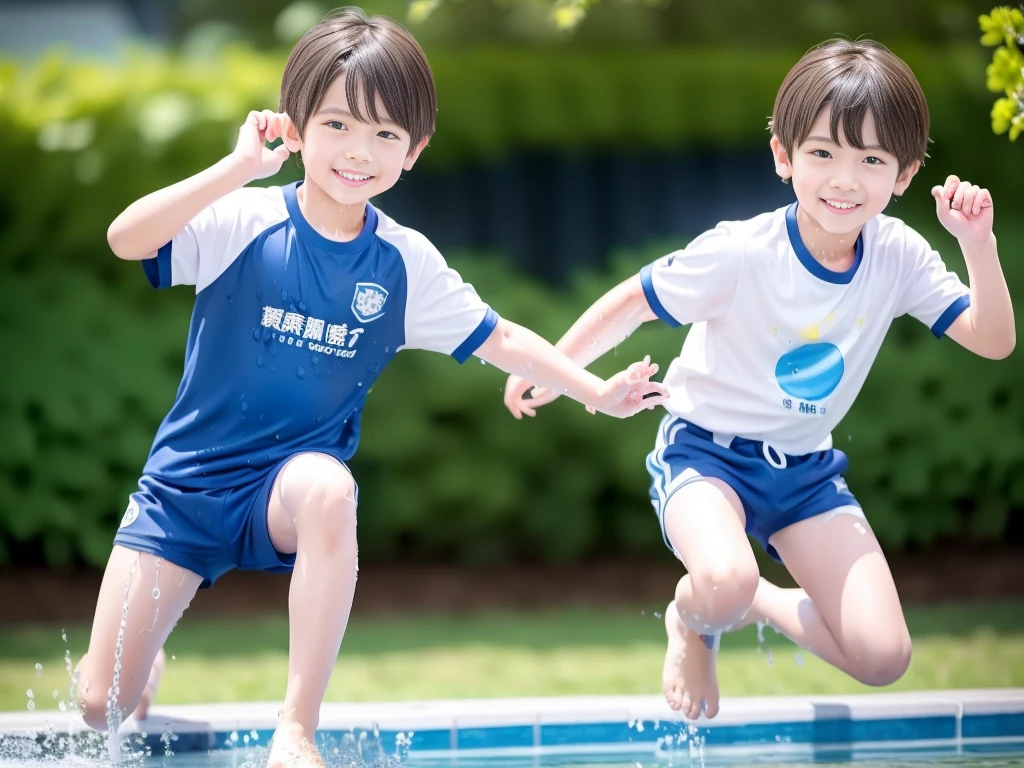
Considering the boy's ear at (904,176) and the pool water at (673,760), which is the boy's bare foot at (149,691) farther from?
the boy's ear at (904,176)

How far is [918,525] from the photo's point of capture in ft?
25.1

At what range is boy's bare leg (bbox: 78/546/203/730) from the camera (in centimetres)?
370

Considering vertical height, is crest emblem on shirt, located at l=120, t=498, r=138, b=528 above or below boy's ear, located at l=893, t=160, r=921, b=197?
below

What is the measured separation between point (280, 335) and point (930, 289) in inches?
74.6

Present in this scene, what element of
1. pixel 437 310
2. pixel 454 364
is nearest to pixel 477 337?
pixel 437 310

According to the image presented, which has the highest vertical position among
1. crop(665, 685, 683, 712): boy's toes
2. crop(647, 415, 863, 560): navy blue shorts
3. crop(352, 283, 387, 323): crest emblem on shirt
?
crop(352, 283, 387, 323): crest emblem on shirt

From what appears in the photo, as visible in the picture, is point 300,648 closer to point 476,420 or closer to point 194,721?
point 194,721

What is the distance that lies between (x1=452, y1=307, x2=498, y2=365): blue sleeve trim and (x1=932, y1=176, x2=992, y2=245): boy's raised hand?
126 cm

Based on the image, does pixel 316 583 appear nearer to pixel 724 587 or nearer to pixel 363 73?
pixel 724 587

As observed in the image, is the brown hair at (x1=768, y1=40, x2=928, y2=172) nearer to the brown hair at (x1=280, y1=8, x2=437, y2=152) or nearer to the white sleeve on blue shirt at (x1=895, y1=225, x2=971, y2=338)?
the white sleeve on blue shirt at (x1=895, y1=225, x2=971, y2=338)

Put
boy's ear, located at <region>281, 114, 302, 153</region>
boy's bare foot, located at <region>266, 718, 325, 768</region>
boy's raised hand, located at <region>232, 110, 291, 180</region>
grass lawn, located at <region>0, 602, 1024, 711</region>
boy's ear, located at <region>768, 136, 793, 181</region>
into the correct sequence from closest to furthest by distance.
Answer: boy's bare foot, located at <region>266, 718, 325, 768</region> → boy's raised hand, located at <region>232, 110, 291, 180</region> → boy's ear, located at <region>281, 114, 302, 153</region> → boy's ear, located at <region>768, 136, 793, 181</region> → grass lawn, located at <region>0, 602, 1024, 711</region>

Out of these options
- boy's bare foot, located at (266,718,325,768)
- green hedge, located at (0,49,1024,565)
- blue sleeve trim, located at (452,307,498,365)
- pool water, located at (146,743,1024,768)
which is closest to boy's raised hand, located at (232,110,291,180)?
blue sleeve trim, located at (452,307,498,365)

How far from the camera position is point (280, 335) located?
12.2ft

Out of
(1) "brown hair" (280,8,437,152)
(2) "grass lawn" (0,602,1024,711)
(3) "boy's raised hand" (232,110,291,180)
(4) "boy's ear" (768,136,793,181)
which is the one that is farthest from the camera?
(2) "grass lawn" (0,602,1024,711)
